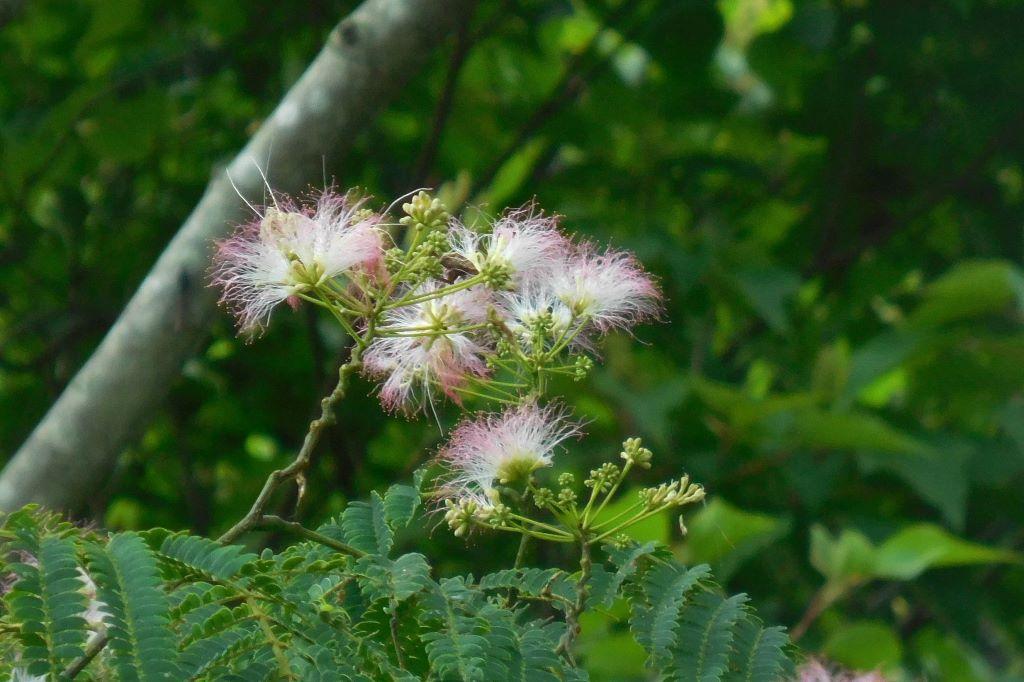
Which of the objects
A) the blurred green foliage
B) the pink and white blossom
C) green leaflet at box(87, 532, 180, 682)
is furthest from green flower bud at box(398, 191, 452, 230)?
the blurred green foliage

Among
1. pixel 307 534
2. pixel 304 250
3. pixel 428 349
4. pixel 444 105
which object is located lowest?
pixel 307 534

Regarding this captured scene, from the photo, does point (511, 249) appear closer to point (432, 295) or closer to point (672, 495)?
point (432, 295)

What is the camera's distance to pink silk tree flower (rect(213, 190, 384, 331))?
1321mm

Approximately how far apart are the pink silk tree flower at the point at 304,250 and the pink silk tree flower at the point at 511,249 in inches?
3.8

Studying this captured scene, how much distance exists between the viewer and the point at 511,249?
138cm

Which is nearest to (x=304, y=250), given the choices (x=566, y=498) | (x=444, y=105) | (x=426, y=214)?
(x=426, y=214)

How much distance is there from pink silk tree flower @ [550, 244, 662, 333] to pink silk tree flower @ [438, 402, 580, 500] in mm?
130

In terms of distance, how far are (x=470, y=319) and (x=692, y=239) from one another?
98.6 inches

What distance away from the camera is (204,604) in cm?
113

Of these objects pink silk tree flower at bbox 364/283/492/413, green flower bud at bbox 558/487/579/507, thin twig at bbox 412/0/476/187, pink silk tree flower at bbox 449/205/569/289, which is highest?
thin twig at bbox 412/0/476/187

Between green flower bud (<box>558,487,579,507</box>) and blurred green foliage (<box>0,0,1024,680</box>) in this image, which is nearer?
green flower bud (<box>558,487,579,507</box>)

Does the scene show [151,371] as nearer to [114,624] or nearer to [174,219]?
[114,624]

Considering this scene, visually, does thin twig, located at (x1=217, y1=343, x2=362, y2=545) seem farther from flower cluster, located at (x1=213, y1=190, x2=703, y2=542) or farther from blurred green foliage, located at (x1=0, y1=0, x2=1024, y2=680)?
blurred green foliage, located at (x1=0, y1=0, x2=1024, y2=680)

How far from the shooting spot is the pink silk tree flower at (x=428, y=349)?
1364mm
